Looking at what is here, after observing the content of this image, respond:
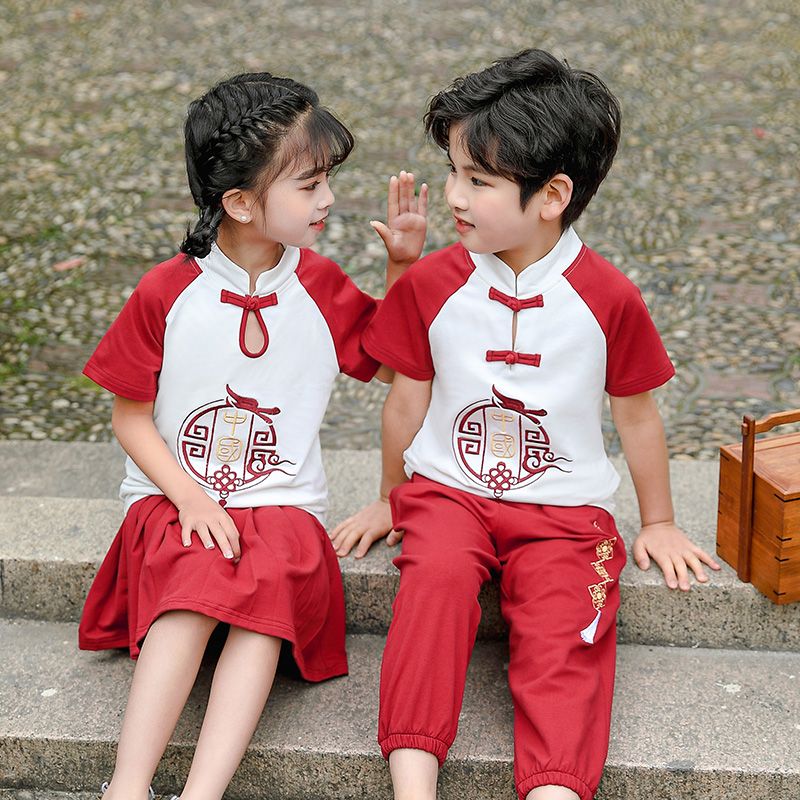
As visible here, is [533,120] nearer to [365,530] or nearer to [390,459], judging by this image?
[390,459]

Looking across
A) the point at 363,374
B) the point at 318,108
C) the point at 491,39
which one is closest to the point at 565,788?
the point at 363,374

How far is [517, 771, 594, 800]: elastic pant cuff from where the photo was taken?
2.14m

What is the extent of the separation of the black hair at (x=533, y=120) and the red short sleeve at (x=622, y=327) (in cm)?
16

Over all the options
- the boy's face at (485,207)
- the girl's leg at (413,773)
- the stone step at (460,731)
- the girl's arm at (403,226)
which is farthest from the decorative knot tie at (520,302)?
the girl's leg at (413,773)

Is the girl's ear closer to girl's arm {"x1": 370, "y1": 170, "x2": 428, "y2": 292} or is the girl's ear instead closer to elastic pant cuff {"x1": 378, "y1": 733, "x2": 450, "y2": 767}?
girl's arm {"x1": 370, "y1": 170, "x2": 428, "y2": 292}

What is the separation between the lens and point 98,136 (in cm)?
555

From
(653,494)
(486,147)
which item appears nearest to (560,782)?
(653,494)

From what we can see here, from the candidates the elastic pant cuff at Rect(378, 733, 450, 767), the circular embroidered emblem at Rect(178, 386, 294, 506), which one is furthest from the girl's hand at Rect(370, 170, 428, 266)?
the elastic pant cuff at Rect(378, 733, 450, 767)

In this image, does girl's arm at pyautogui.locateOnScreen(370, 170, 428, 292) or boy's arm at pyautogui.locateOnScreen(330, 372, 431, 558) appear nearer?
girl's arm at pyautogui.locateOnScreen(370, 170, 428, 292)

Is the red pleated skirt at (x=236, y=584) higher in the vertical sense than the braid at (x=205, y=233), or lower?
lower

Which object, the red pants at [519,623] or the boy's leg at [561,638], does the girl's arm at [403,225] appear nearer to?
the red pants at [519,623]

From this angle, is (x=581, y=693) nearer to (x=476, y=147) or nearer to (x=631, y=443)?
(x=631, y=443)

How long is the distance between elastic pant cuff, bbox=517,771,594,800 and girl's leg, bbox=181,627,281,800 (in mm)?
515

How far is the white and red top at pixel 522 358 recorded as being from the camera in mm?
2398
